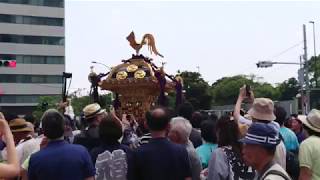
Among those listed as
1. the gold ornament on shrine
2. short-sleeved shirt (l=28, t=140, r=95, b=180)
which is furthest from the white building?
short-sleeved shirt (l=28, t=140, r=95, b=180)

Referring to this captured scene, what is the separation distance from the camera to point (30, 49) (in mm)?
75438

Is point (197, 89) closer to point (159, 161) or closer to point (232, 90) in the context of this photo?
point (232, 90)

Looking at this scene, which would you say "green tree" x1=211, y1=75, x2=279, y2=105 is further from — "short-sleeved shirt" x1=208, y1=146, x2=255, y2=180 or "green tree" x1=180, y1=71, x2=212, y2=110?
"short-sleeved shirt" x1=208, y1=146, x2=255, y2=180

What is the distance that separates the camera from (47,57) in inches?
3007

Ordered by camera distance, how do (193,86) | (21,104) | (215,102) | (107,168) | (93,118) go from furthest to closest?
1. (215,102)
2. (21,104)
3. (193,86)
4. (93,118)
5. (107,168)

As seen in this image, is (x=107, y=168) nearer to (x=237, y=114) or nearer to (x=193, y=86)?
(x=237, y=114)

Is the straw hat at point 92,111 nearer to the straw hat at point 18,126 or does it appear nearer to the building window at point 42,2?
the straw hat at point 18,126

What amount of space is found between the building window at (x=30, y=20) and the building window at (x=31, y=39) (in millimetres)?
1991

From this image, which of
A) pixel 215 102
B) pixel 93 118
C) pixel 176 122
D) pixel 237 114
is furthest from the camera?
pixel 215 102

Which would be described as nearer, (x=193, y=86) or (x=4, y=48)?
(x=193, y=86)

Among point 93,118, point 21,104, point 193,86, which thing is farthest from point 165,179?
point 21,104

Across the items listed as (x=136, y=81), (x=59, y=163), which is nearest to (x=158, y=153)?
(x=59, y=163)

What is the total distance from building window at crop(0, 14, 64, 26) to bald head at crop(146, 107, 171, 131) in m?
72.1

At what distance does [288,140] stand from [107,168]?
9.67 feet
